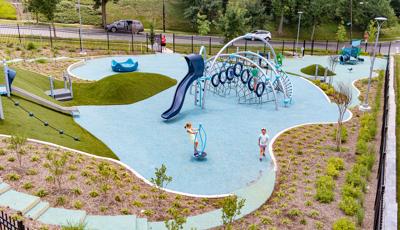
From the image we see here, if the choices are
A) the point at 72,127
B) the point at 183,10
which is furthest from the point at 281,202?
the point at 183,10

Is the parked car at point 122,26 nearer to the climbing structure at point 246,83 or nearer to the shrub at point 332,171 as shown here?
the climbing structure at point 246,83

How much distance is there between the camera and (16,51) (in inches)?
1197

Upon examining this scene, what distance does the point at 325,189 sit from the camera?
1138cm

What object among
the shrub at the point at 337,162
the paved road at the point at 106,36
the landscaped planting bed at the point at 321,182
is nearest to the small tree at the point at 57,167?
the landscaped planting bed at the point at 321,182

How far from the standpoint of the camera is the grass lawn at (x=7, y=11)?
5308cm

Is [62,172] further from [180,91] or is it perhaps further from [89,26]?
[89,26]

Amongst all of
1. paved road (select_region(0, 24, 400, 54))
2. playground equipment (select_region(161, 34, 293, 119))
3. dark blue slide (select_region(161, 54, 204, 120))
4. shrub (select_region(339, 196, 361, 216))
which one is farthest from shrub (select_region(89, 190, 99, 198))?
paved road (select_region(0, 24, 400, 54))

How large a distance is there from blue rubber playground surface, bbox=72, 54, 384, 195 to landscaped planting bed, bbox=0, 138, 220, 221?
0.91m

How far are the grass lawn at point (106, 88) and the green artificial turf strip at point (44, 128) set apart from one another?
280 centimetres

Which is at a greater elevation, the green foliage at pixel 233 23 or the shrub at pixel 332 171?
the green foliage at pixel 233 23

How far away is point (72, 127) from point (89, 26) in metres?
38.2

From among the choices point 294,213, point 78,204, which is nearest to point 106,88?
point 78,204

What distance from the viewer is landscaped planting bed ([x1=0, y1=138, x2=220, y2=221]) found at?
10043 millimetres

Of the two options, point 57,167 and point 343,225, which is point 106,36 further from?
point 343,225
